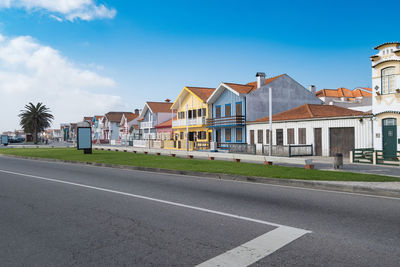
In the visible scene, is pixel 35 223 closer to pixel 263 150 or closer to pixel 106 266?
pixel 106 266

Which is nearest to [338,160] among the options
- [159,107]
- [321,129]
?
[321,129]

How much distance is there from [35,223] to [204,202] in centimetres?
363

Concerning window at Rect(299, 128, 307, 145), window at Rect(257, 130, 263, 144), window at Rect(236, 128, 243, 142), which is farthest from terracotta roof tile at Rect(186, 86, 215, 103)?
window at Rect(299, 128, 307, 145)

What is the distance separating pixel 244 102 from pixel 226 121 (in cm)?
317

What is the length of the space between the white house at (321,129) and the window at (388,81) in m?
2.97

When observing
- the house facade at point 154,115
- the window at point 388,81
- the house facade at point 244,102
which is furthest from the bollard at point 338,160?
the house facade at point 154,115

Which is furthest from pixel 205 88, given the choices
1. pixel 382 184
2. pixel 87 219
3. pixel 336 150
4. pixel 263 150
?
pixel 87 219

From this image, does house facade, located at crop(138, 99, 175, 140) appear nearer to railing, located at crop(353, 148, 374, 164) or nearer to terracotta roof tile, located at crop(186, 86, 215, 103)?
terracotta roof tile, located at crop(186, 86, 215, 103)

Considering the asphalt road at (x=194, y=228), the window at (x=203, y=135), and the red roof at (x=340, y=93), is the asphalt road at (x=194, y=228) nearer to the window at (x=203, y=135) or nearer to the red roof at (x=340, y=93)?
the window at (x=203, y=135)

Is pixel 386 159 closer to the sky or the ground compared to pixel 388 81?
closer to the ground

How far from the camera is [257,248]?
4.42 meters

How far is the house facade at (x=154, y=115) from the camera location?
55.8 metres

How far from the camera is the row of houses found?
66.7 ft

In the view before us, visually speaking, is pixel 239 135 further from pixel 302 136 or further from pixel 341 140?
pixel 341 140
